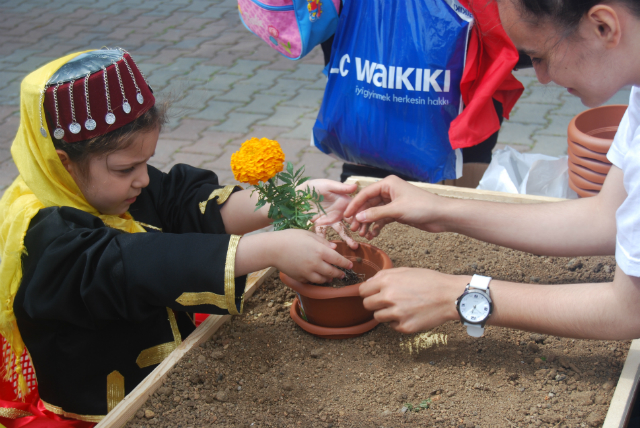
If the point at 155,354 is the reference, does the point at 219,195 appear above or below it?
above

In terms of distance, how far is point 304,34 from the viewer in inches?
83.7

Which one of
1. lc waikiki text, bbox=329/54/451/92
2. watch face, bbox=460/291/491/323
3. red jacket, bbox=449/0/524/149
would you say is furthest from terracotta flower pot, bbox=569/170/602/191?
watch face, bbox=460/291/491/323

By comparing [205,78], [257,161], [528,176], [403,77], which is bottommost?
[205,78]

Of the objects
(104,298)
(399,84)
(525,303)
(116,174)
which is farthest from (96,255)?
(399,84)

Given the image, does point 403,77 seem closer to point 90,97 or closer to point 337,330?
point 337,330

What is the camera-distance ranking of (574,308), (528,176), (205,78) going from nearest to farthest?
(574,308) → (528,176) → (205,78)

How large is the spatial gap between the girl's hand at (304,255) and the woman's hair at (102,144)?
1.62 feet

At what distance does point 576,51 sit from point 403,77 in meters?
0.94

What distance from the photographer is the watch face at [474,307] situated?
1.43m

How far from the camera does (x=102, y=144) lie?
1591 millimetres

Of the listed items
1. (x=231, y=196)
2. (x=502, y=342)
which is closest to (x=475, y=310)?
(x=502, y=342)

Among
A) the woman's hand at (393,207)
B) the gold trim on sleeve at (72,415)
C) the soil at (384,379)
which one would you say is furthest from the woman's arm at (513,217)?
the gold trim on sleeve at (72,415)

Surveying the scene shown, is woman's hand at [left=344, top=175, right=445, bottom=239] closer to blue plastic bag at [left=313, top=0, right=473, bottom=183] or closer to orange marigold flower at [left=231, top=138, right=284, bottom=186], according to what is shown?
orange marigold flower at [left=231, top=138, right=284, bottom=186]

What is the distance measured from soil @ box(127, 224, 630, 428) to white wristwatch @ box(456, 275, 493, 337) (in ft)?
0.62
